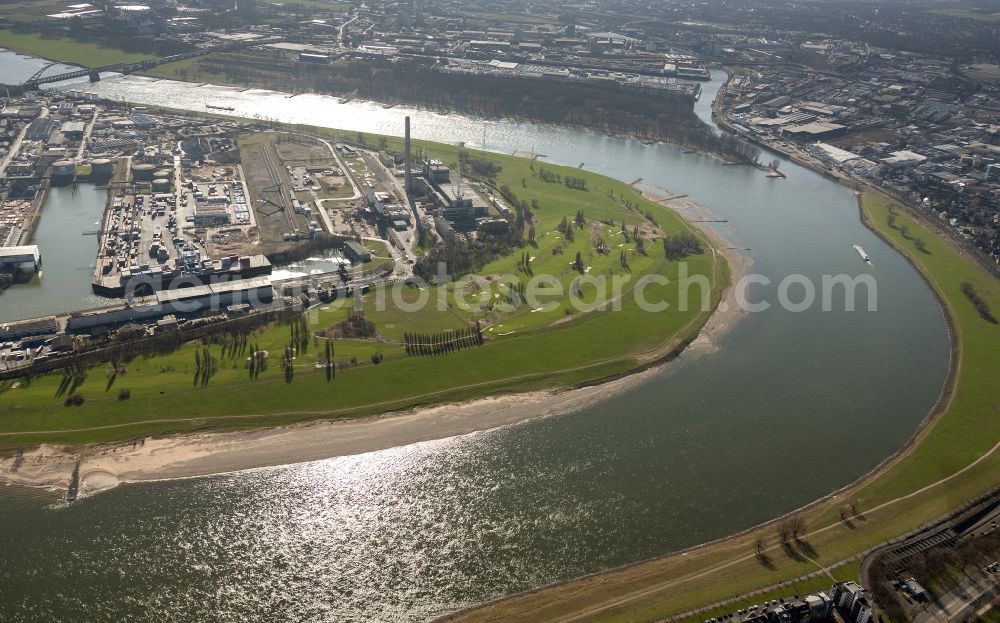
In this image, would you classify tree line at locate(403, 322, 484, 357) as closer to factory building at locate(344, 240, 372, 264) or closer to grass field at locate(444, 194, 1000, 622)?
factory building at locate(344, 240, 372, 264)

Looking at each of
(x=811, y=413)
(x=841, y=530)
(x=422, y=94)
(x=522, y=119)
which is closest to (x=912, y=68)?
(x=522, y=119)

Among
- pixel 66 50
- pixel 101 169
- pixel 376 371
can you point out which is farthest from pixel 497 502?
pixel 66 50

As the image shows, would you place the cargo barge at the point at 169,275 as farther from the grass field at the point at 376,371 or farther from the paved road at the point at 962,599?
the paved road at the point at 962,599

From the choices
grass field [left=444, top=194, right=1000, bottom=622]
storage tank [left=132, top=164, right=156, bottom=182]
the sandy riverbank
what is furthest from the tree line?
storage tank [left=132, top=164, right=156, bottom=182]

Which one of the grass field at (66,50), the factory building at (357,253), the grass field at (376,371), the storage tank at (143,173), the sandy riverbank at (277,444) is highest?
the grass field at (66,50)

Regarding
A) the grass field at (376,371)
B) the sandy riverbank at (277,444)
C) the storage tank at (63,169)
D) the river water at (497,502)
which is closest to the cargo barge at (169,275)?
the grass field at (376,371)

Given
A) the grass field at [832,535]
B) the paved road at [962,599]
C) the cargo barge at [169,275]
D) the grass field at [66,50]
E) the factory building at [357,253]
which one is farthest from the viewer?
the grass field at [66,50]
